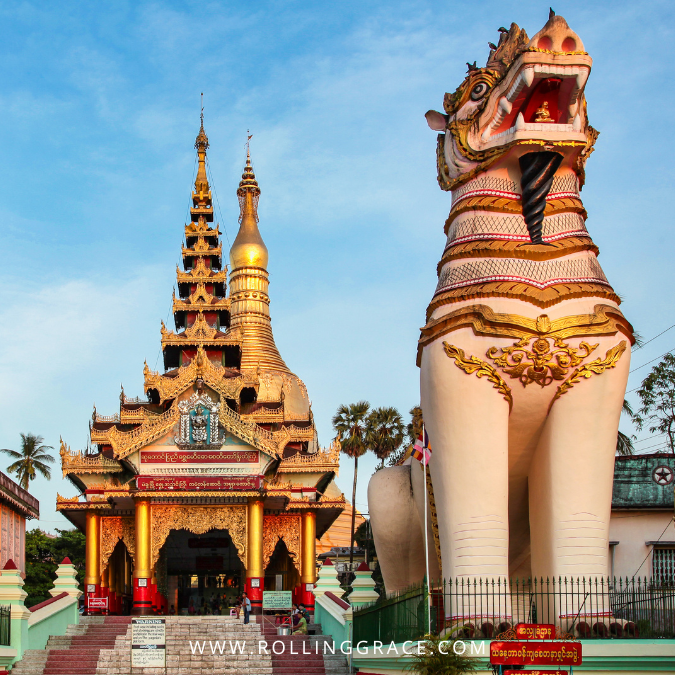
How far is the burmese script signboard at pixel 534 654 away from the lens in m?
8.66

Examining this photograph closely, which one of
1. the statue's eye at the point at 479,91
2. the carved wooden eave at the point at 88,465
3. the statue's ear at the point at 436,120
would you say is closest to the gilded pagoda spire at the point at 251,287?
the carved wooden eave at the point at 88,465

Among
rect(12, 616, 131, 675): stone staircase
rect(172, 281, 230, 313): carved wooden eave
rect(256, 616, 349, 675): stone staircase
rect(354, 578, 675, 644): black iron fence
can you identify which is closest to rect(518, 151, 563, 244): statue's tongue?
rect(354, 578, 675, 644): black iron fence

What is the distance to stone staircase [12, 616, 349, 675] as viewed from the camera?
17.5 m

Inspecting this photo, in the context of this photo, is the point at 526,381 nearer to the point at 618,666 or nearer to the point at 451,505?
the point at 451,505

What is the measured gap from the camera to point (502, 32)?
12.3 metres

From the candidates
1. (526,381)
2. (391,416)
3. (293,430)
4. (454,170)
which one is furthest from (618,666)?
(391,416)

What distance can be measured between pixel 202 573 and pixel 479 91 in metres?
24.0

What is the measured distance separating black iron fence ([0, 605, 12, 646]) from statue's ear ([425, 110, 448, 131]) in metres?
10.2

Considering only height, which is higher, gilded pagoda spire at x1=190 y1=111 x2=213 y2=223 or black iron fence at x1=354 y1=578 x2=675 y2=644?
gilded pagoda spire at x1=190 y1=111 x2=213 y2=223

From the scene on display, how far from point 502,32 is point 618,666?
7413 millimetres

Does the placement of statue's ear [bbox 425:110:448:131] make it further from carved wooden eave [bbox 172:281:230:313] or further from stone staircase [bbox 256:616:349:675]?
carved wooden eave [bbox 172:281:230:313]

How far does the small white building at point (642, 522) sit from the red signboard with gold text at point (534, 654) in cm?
1193

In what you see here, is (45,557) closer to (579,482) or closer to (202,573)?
(202,573)

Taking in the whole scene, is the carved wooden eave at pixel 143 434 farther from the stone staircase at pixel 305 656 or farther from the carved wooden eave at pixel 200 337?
the stone staircase at pixel 305 656
